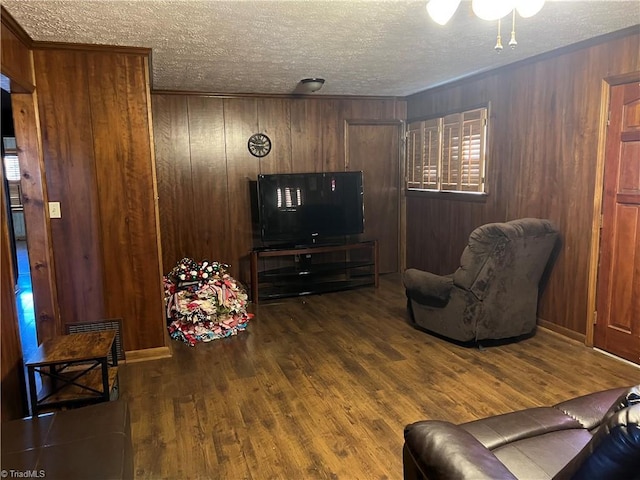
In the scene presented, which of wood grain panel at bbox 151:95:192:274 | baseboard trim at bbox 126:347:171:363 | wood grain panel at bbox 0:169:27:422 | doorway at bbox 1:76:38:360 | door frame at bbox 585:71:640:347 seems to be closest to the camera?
wood grain panel at bbox 0:169:27:422

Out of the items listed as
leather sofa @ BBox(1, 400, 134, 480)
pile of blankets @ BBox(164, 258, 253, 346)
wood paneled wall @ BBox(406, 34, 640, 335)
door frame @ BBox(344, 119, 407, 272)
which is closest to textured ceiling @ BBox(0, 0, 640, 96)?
wood paneled wall @ BBox(406, 34, 640, 335)

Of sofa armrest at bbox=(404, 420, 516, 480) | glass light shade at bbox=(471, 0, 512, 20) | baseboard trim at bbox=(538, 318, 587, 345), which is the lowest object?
baseboard trim at bbox=(538, 318, 587, 345)

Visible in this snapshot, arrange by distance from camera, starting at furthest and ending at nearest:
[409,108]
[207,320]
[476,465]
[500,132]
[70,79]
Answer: [409,108], [500,132], [207,320], [70,79], [476,465]

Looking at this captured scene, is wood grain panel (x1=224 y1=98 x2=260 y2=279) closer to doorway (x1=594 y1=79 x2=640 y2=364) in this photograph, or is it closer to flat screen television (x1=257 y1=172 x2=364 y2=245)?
flat screen television (x1=257 y1=172 x2=364 y2=245)

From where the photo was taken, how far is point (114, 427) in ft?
5.99

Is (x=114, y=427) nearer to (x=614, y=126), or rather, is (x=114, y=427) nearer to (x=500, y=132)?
(x=614, y=126)

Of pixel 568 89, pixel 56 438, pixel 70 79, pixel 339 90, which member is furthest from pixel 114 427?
pixel 339 90

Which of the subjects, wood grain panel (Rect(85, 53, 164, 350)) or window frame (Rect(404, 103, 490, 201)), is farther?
window frame (Rect(404, 103, 490, 201))

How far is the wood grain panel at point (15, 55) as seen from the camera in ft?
8.51

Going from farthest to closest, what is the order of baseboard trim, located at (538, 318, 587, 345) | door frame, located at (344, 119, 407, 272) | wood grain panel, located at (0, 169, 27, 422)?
door frame, located at (344, 119, 407, 272) → baseboard trim, located at (538, 318, 587, 345) → wood grain panel, located at (0, 169, 27, 422)

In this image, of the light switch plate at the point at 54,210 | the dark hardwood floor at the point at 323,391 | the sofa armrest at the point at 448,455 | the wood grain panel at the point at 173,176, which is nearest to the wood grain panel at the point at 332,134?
the wood grain panel at the point at 173,176

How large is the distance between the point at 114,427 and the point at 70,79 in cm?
257

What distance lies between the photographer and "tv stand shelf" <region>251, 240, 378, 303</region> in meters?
5.40

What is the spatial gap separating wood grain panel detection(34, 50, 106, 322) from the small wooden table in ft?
2.49
